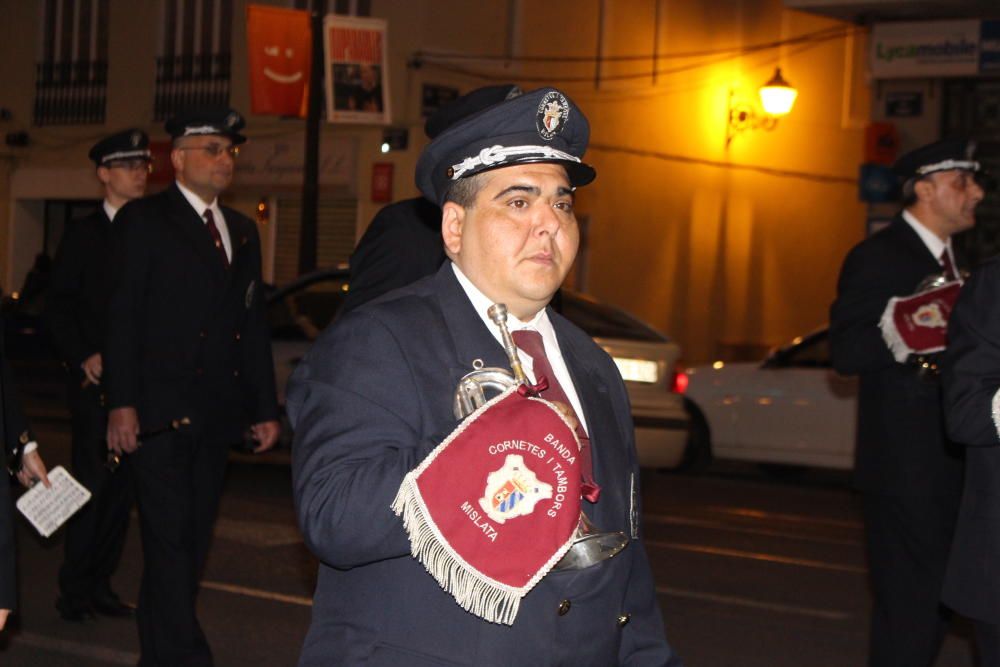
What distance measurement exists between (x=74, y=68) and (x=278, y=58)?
795 centimetres

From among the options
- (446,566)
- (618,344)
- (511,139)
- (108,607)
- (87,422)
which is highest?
(511,139)

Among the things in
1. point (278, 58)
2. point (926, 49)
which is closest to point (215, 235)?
point (926, 49)

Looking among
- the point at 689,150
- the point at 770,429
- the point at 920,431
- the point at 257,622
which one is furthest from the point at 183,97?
the point at 920,431

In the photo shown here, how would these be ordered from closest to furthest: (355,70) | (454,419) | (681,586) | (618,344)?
(454,419)
(681,586)
(618,344)
(355,70)

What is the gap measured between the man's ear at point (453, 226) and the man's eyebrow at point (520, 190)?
0.34ft

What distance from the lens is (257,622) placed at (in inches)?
292

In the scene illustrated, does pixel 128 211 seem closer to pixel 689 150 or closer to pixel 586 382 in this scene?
pixel 586 382

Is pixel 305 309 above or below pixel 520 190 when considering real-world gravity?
below

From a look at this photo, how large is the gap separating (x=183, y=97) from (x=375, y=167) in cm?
467

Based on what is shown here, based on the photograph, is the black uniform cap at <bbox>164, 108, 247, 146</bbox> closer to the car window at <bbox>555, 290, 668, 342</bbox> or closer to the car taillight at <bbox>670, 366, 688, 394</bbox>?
the car window at <bbox>555, 290, 668, 342</bbox>

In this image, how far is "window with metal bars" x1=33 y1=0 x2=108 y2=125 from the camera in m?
27.3

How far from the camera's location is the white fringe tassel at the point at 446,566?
2510 millimetres

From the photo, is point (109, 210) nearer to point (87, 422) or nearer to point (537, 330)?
point (87, 422)

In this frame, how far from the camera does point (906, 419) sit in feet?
18.8
